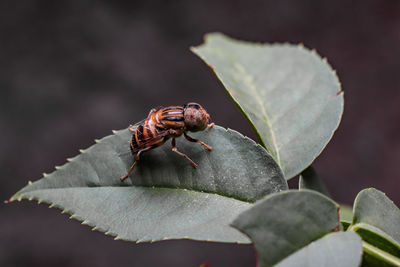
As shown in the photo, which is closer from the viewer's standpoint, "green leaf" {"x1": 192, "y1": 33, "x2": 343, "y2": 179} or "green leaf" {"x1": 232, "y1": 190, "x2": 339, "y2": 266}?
"green leaf" {"x1": 232, "y1": 190, "x2": 339, "y2": 266}

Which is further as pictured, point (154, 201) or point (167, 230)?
point (154, 201)

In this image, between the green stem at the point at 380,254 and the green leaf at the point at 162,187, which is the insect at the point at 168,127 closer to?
the green leaf at the point at 162,187

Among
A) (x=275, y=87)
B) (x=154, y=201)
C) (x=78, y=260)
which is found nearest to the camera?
(x=154, y=201)

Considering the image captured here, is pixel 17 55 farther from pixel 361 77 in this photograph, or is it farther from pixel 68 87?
pixel 361 77

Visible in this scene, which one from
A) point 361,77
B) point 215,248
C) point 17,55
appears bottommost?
point 215,248

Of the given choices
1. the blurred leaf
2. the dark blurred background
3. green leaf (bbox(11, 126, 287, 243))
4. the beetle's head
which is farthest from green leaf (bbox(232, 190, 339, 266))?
the dark blurred background

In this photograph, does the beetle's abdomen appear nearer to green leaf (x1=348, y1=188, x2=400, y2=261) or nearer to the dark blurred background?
green leaf (x1=348, y1=188, x2=400, y2=261)

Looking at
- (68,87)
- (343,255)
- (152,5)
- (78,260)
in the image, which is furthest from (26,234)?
(343,255)

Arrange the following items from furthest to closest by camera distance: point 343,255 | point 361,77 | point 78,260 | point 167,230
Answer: point 361,77 → point 78,260 → point 167,230 → point 343,255
